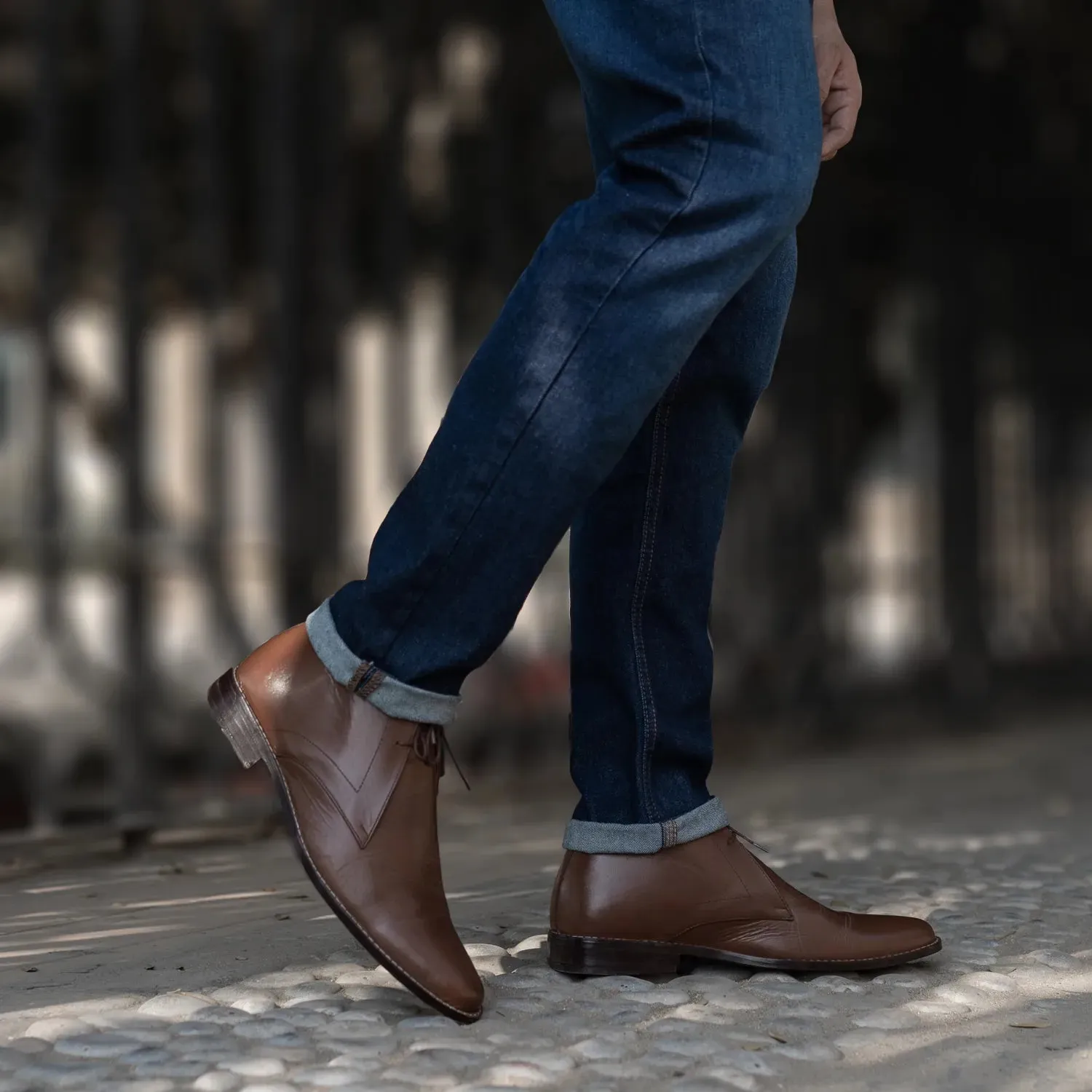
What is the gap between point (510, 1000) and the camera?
129 centimetres

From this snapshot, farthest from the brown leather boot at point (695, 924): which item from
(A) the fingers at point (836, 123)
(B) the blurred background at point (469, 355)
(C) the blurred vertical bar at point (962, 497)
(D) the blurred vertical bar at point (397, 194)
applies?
(C) the blurred vertical bar at point (962, 497)

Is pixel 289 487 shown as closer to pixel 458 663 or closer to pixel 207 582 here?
pixel 207 582

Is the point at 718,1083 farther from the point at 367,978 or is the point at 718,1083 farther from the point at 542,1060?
the point at 367,978

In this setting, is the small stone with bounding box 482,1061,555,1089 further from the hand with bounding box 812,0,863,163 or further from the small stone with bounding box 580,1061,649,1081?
the hand with bounding box 812,0,863,163

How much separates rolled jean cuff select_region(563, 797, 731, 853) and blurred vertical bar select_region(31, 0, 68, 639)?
10.6 feet

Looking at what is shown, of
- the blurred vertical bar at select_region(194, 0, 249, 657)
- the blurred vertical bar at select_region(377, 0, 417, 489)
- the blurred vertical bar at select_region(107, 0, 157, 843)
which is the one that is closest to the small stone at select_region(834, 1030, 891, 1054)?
the blurred vertical bar at select_region(194, 0, 249, 657)

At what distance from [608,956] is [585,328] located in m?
0.58

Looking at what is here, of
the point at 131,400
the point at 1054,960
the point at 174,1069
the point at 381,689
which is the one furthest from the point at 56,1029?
the point at 131,400

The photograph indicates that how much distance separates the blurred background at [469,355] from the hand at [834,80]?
149 cm

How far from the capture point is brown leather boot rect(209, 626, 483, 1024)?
3.94ft

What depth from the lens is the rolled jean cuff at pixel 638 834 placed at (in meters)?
1.39

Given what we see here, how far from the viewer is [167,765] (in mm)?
5715

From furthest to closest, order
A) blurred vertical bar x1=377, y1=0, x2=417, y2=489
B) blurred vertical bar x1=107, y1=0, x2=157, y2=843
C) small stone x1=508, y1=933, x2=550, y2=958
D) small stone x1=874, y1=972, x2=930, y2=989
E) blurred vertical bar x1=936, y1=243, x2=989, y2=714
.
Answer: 1. blurred vertical bar x1=936, y1=243, x2=989, y2=714
2. blurred vertical bar x1=377, y1=0, x2=417, y2=489
3. blurred vertical bar x1=107, y1=0, x2=157, y2=843
4. small stone x1=508, y1=933, x2=550, y2=958
5. small stone x1=874, y1=972, x2=930, y2=989

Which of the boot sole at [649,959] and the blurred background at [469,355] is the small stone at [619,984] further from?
the blurred background at [469,355]
